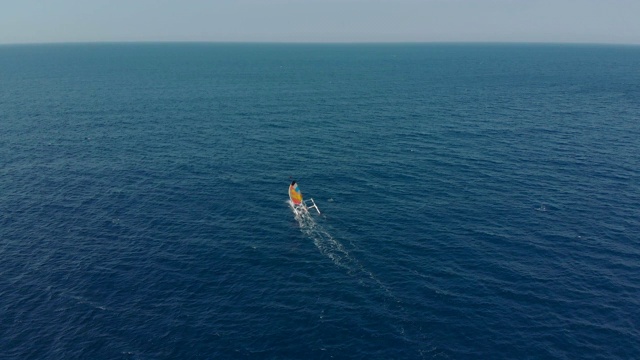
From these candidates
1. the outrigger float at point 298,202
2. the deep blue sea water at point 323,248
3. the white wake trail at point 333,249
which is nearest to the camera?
the deep blue sea water at point 323,248

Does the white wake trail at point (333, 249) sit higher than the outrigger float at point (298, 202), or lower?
lower

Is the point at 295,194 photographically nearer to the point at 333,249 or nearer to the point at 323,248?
the point at 323,248

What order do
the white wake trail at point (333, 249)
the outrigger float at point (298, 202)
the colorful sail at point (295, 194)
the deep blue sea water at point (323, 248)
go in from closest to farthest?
the deep blue sea water at point (323, 248) → the white wake trail at point (333, 249) → the colorful sail at point (295, 194) → the outrigger float at point (298, 202)

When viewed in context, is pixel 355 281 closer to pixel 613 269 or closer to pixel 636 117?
pixel 613 269

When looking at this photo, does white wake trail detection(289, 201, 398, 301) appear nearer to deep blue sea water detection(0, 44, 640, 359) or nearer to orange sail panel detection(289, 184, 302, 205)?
deep blue sea water detection(0, 44, 640, 359)

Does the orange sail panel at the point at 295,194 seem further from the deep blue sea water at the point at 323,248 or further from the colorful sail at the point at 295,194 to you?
the deep blue sea water at the point at 323,248

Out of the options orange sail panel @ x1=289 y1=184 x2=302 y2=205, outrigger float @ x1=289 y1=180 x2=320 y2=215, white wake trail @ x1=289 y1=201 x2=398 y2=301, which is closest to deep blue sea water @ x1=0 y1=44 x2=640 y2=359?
white wake trail @ x1=289 y1=201 x2=398 y2=301

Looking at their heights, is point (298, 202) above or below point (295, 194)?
below

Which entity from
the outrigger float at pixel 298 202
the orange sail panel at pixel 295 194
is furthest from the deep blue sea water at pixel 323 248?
the orange sail panel at pixel 295 194

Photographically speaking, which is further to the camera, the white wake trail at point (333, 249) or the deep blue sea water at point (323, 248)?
the white wake trail at point (333, 249)

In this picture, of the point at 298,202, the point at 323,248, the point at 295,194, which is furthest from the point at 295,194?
the point at 323,248
